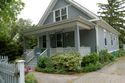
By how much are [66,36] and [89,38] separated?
260 cm

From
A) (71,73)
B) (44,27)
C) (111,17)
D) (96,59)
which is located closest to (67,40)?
(44,27)

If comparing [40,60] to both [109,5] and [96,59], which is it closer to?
[96,59]

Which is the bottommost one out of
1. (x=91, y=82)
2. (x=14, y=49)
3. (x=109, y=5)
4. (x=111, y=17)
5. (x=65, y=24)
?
(x=91, y=82)

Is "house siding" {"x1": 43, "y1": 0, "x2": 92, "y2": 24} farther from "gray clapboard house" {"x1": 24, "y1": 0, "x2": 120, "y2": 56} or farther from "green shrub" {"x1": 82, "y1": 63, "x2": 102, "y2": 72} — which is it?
"green shrub" {"x1": 82, "y1": 63, "x2": 102, "y2": 72}

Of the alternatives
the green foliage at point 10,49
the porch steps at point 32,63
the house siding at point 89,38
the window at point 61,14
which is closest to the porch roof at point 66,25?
the house siding at point 89,38

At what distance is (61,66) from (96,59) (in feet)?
10.5

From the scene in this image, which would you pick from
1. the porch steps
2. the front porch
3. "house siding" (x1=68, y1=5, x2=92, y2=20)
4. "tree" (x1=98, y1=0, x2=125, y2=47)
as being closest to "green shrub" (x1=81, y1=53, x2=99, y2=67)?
the front porch

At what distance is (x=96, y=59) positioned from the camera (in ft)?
53.2

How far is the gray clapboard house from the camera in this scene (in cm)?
1655

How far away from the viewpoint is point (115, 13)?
4569cm

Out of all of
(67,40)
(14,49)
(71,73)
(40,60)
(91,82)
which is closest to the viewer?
(91,82)

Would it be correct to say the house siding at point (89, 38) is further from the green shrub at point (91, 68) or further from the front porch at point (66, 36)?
the green shrub at point (91, 68)

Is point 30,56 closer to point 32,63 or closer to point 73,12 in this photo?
point 32,63

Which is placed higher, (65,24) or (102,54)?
(65,24)
